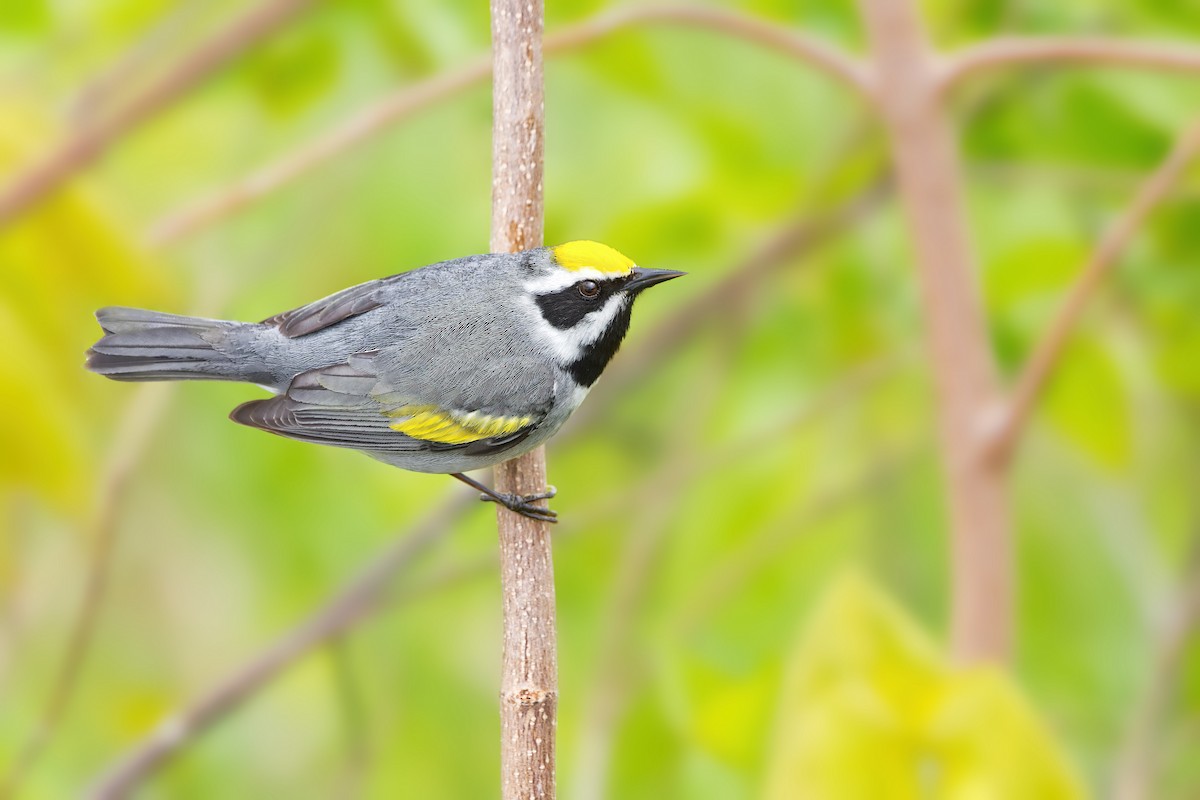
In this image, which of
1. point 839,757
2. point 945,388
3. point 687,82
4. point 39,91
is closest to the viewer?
point 839,757

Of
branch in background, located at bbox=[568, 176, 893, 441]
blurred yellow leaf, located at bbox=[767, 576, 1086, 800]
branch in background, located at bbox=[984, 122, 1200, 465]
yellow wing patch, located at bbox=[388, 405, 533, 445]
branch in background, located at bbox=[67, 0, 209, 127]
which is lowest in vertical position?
blurred yellow leaf, located at bbox=[767, 576, 1086, 800]

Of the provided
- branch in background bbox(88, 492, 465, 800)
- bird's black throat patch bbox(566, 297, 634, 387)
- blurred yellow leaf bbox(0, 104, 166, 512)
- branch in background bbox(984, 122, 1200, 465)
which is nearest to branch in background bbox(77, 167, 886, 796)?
branch in background bbox(88, 492, 465, 800)

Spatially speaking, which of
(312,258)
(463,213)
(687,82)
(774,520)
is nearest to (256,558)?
(312,258)

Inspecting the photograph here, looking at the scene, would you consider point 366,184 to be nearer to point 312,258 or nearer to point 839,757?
point 312,258

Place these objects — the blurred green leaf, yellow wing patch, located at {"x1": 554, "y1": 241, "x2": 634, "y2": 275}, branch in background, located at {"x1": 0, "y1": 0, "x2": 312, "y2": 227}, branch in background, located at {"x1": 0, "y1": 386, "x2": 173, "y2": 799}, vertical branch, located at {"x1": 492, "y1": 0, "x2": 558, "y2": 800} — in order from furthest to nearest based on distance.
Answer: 1. the blurred green leaf
2. branch in background, located at {"x1": 0, "y1": 386, "x2": 173, "y2": 799}
3. branch in background, located at {"x1": 0, "y1": 0, "x2": 312, "y2": 227}
4. yellow wing patch, located at {"x1": 554, "y1": 241, "x2": 634, "y2": 275}
5. vertical branch, located at {"x1": 492, "y1": 0, "x2": 558, "y2": 800}

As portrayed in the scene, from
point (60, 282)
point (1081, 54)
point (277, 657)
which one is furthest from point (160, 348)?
point (1081, 54)

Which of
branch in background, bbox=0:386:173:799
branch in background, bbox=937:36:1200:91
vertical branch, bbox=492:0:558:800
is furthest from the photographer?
branch in background, bbox=0:386:173:799

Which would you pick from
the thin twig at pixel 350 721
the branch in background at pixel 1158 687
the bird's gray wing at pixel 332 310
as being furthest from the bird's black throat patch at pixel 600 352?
the branch in background at pixel 1158 687

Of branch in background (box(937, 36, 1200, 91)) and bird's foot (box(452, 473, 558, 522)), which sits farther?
branch in background (box(937, 36, 1200, 91))

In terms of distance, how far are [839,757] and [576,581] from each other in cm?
57

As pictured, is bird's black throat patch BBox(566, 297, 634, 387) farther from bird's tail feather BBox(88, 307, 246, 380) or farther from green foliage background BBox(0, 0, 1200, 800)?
green foliage background BBox(0, 0, 1200, 800)

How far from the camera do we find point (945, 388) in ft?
3.40

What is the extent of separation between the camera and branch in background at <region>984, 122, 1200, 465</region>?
0.89 meters

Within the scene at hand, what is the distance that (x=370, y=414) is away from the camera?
2.58ft
